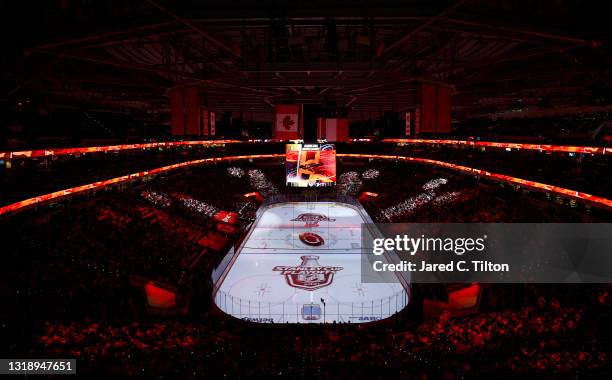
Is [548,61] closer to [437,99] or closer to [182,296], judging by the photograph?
[437,99]

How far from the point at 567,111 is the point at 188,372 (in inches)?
1464

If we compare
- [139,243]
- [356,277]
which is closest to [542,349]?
[356,277]

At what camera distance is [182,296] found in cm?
1608

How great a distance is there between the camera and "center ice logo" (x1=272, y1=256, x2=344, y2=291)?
18430mm

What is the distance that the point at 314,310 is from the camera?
15.8 meters

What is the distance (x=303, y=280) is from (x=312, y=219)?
12718 mm

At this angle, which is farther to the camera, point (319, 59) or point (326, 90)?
point (326, 90)

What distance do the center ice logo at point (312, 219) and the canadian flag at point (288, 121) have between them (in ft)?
22.3

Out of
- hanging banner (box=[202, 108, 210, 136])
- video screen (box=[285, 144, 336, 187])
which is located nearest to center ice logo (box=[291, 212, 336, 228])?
video screen (box=[285, 144, 336, 187])

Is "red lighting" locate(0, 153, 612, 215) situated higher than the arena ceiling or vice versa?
the arena ceiling

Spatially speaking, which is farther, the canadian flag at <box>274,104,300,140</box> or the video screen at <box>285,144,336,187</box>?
the video screen at <box>285,144,336,187</box>

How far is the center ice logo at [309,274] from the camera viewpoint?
60.5 feet

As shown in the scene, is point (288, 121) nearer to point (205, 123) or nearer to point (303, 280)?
point (205, 123)

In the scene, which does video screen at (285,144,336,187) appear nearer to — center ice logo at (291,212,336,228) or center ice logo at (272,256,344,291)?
center ice logo at (291,212,336,228)
